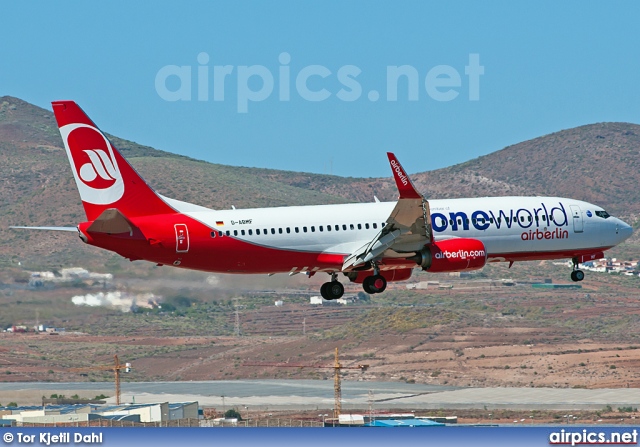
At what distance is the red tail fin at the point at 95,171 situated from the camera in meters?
63.9

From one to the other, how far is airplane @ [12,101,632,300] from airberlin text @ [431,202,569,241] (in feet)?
0.17

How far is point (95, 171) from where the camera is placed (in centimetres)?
6406

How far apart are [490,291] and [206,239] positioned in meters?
105

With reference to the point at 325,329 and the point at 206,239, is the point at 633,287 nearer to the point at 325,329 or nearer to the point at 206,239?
the point at 325,329

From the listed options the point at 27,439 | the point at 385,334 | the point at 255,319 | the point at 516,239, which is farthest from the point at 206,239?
the point at 255,319

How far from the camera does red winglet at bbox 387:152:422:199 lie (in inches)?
2459

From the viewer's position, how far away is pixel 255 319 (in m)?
146

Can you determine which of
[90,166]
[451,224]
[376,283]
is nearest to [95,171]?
[90,166]

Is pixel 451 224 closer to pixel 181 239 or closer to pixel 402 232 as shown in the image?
pixel 402 232

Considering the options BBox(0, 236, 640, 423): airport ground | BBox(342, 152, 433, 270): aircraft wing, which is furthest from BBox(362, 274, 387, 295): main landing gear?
BBox(0, 236, 640, 423): airport ground

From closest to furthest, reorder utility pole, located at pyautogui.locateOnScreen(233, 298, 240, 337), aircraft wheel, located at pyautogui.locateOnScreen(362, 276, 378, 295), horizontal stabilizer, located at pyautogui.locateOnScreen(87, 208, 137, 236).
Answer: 1. horizontal stabilizer, located at pyautogui.locateOnScreen(87, 208, 137, 236)
2. aircraft wheel, located at pyautogui.locateOnScreen(362, 276, 378, 295)
3. utility pole, located at pyautogui.locateOnScreen(233, 298, 240, 337)

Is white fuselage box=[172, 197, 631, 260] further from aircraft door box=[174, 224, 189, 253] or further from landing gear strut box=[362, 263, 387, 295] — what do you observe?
landing gear strut box=[362, 263, 387, 295]

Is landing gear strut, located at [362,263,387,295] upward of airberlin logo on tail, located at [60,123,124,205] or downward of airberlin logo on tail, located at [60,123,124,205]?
downward

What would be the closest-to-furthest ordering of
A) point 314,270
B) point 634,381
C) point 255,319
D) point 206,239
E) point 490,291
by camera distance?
point 206,239 → point 314,270 → point 634,381 → point 255,319 → point 490,291
